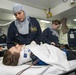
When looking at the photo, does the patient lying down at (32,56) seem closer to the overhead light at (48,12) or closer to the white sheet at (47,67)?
the white sheet at (47,67)

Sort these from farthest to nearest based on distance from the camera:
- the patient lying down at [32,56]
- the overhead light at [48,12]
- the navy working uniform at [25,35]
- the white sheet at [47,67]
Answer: the overhead light at [48,12] → the navy working uniform at [25,35] → the patient lying down at [32,56] → the white sheet at [47,67]

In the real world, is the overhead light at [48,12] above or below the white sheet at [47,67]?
above

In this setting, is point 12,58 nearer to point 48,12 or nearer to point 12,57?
point 12,57

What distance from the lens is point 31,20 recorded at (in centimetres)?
191

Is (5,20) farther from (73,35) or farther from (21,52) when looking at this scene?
(21,52)

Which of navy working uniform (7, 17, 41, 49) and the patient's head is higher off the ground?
navy working uniform (7, 17, 41, 49)

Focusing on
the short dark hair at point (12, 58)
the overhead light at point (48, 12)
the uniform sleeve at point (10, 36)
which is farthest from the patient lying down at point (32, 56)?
the overhead light at point (48, 12)

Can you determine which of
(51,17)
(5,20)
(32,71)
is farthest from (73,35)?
(32,71)

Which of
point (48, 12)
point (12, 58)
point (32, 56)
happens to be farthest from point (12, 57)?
point (48, 12)

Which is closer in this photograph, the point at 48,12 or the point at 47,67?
the point at 47,67

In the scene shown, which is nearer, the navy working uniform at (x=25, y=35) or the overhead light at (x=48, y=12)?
the navy working uniform at (x=25, y=35)

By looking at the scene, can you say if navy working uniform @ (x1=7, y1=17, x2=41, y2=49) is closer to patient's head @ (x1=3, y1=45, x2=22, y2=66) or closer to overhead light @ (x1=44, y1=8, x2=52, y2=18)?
patient's head @ (x1=3, y1=45, x2=22, y2=66)

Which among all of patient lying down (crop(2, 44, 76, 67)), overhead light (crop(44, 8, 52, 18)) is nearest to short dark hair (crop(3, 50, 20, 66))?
patient lying down (crop(2, 44, 76, 67))

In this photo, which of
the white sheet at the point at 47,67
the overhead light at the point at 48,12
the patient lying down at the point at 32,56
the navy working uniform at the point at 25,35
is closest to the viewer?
the white sheet at the point at 47,67
